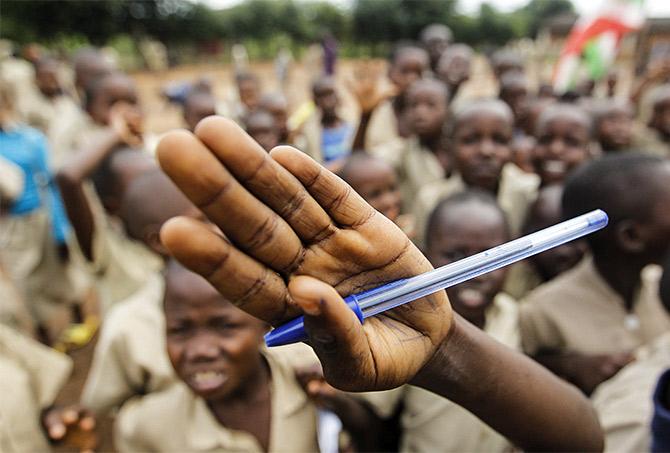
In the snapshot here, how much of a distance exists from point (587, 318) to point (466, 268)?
1.31 m

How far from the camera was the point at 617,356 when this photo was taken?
5.34 feet

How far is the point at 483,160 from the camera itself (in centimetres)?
269

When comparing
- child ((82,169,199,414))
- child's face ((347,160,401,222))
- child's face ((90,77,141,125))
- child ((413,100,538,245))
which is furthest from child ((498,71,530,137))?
child ((82,169,199,414))

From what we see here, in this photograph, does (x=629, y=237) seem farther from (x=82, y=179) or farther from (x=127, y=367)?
(x=82, y=179)

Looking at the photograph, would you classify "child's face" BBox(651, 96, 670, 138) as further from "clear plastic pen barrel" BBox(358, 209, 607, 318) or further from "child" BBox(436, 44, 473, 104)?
"clear plastic pen barrel" BBox(358, 209, 607, 318)

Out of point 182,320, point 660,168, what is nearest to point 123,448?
point 182,320

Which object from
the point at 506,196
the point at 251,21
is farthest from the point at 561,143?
the point at 251,21

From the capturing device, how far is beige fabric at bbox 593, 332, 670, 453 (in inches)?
44.4

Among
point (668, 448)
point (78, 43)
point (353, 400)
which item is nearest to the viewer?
point (668, 448)

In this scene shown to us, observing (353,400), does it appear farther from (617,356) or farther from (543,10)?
(543,10)

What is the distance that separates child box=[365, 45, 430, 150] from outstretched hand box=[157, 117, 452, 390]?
3764 mm

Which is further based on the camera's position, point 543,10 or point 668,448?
point 543,10

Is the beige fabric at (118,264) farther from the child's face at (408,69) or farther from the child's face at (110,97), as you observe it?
the child's face at (408,69)

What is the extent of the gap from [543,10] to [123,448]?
41828 mm
